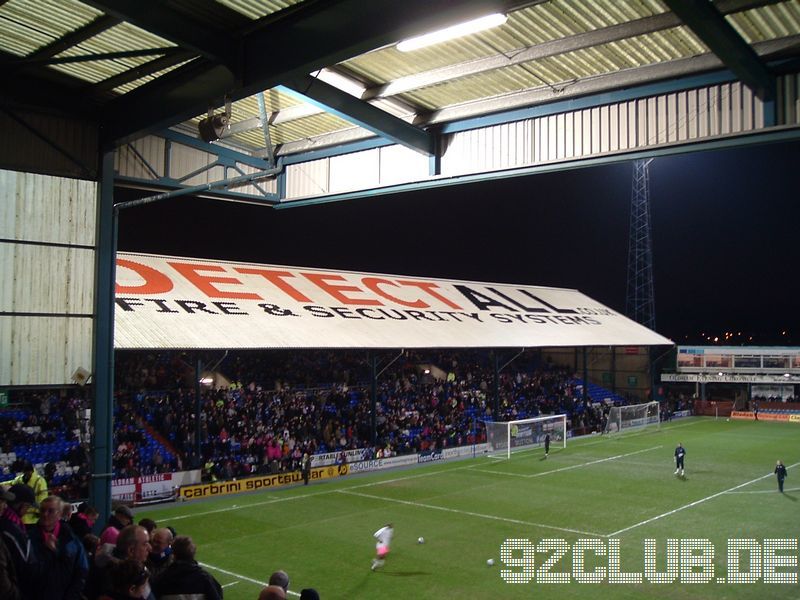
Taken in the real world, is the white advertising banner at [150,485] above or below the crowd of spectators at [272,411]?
below

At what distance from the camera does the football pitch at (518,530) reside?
1493 centimetres

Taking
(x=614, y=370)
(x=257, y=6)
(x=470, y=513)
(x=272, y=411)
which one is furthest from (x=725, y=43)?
(x=614, y=370)

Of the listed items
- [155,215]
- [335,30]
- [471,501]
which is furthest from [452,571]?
[155,215]

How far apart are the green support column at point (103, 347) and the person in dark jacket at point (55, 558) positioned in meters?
6.21

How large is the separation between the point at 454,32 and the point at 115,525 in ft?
25.6

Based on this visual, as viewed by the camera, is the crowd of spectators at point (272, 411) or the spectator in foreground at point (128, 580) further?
the crowd of spectators at point (272, 411)

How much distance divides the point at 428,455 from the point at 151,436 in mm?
11930

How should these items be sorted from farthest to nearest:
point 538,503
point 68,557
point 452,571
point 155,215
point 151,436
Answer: point 155,215
point 151,436
point 538,503
point 452,571
point 68,557

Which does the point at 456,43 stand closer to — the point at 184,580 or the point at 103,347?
the point at 103,347

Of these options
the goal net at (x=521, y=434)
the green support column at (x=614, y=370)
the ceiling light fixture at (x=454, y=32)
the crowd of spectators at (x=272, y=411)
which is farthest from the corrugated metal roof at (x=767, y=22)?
the green support column at (x=614, y=370)

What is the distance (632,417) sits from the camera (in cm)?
4450

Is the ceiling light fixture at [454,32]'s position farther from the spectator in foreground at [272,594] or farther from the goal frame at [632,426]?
the goal frame at [632,426]

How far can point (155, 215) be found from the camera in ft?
132

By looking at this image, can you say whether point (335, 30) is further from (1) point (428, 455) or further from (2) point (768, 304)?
(2) point (768, 304)
